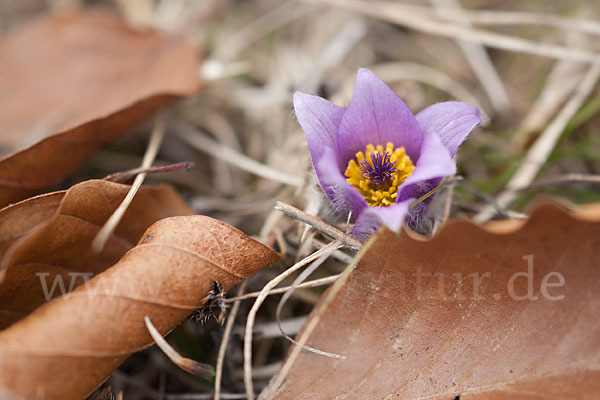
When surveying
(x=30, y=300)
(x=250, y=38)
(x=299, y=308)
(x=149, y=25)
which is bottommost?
(x=299, y=308)

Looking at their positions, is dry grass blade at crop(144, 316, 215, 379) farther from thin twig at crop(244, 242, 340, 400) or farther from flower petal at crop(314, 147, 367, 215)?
flower petal at crop(314, 147, 367, 215)

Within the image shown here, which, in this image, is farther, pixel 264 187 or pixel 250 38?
pixel 250 38

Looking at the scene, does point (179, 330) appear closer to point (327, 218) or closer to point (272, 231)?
point (272, 231)

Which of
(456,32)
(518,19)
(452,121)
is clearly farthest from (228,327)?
(518,19)

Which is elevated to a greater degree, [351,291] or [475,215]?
[351,291]

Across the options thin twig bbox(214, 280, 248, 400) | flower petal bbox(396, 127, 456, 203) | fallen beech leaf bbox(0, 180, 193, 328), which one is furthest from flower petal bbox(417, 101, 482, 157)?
fallen beech leaf bbox(0, 180, 193, 328)

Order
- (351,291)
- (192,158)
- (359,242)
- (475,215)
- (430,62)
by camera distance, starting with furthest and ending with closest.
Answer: (430,62), (192,158), (475,215), (359,242), (351,291)

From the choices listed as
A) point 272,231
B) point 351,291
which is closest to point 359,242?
point 351,291
